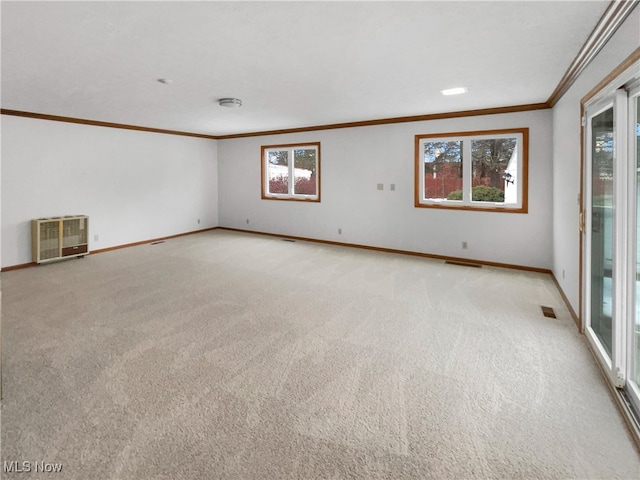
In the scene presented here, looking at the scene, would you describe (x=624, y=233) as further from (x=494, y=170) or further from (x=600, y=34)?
(x=494, y=170)

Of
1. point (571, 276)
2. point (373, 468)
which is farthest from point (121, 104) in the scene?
point (571, 276)

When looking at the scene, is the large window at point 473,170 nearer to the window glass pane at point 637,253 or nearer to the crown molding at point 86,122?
the window glass pane at point 637,253

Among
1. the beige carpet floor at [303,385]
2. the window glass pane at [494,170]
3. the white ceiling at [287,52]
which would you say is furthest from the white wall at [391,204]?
the beige carpet floor at [303,385]

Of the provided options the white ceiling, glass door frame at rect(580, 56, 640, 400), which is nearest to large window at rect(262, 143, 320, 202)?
the white ceiling

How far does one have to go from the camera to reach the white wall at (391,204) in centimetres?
496

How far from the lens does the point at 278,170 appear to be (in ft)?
26.0

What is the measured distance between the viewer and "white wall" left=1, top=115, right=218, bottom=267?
→ 5215 mm

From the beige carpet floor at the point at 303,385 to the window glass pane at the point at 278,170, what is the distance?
404 cm

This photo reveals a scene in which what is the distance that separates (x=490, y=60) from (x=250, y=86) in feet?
8.01

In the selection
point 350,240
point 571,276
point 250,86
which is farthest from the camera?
point 350,240

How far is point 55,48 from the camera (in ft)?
9.04

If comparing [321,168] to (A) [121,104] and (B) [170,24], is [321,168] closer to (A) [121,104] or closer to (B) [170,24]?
(A) [121,104]

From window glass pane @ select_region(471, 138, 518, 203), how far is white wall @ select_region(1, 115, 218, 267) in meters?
6.03

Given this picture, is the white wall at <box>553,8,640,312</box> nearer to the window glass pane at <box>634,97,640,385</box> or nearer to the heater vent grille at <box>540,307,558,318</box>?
the heater vent grille at <box>540,307,558,318</box>
